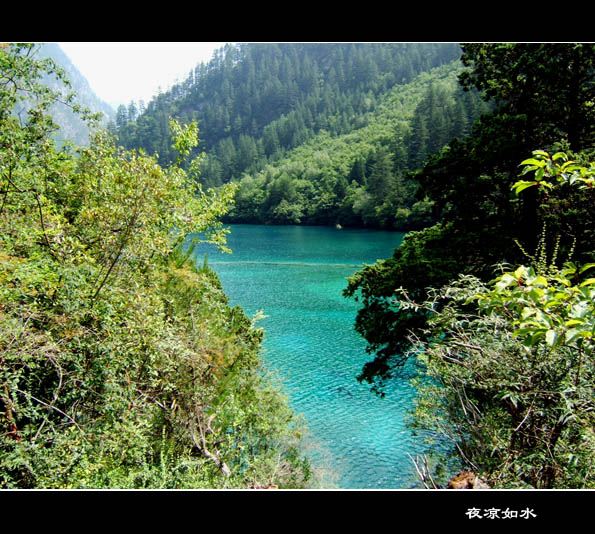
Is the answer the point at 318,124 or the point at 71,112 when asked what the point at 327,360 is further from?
the point at 318,124

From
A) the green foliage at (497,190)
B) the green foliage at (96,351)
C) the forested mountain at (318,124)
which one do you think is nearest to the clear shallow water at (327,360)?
the green foliage at (497,190)

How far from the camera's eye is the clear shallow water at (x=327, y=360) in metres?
10.7

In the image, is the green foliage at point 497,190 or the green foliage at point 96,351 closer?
the green foliage at point 96,351

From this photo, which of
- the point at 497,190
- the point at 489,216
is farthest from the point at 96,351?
the point at 497,190

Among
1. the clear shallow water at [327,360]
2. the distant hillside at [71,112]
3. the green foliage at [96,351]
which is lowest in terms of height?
the clear shallow water at [327,360]

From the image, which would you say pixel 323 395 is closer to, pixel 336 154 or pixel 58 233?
pixel 58 233

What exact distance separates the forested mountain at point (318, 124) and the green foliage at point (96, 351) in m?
27.5

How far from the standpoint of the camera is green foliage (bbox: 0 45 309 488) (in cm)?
514

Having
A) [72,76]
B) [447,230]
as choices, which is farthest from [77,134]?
[447,230]

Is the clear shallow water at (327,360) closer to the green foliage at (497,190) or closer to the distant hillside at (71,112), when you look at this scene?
the green foliage at (497,190)

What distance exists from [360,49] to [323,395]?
139678mm

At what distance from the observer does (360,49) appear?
430 feet

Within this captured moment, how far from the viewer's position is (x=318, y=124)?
115 metres

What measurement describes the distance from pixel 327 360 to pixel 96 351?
12.1 meters
